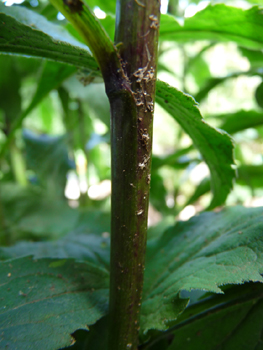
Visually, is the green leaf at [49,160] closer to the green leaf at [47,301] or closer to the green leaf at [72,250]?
the green leaf at [72,250]

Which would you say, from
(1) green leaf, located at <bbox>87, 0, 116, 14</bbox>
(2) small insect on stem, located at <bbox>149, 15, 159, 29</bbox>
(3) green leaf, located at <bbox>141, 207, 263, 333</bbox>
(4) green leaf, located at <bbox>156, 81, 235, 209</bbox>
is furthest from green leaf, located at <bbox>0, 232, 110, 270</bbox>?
(1) green leaf, located at <bbox>87, 0, 116, 14</bbox>

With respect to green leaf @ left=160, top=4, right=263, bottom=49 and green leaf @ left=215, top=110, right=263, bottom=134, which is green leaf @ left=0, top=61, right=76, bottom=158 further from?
green leaf @ left=215, top=110, right=263, bottom=134

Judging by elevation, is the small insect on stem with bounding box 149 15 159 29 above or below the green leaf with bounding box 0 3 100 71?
above

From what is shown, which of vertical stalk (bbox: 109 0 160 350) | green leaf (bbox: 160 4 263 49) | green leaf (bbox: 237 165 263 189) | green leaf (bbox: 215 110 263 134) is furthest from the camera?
green leaf (bbox: 237 165 263 189)

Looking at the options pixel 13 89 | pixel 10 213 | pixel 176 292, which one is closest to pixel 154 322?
pixel 176 292

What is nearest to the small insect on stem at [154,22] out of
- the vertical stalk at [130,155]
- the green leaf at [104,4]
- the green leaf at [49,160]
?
the vertical stalk at [130,155]

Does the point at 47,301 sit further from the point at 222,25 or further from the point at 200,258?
the point at 222,25

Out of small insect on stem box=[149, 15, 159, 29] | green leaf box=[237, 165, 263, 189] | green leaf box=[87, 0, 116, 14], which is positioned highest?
green leaf box=[87, 0, 116, 14]
